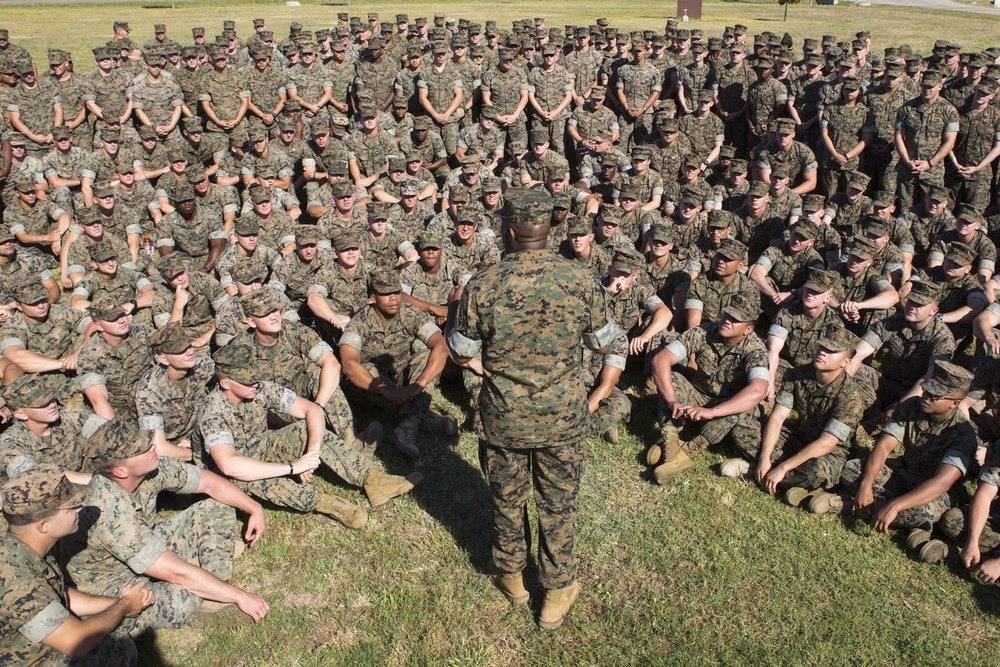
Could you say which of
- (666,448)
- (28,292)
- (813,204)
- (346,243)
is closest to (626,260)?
(666,448)

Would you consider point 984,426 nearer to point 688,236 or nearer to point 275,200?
point 688,236

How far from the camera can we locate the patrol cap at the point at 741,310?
817 centimetres

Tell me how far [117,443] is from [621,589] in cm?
411

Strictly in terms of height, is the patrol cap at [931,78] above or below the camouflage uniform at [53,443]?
above

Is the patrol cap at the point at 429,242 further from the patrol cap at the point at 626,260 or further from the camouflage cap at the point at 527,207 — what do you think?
the camouflage cap at the point at 527,207

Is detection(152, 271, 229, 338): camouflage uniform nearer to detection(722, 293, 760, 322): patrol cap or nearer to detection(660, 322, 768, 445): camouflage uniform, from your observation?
detection(660, 322, 768, 445): camouflage uniform

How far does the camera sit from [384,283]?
842 centimetres

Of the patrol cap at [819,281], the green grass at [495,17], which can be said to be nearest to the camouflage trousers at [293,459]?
the patrol cap at [819,281]

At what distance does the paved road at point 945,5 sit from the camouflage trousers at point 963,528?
1764 inches

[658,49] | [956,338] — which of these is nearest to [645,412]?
[956,338]

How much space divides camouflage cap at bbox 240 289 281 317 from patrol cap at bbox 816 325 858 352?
17.6 ft

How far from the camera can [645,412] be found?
906 cm

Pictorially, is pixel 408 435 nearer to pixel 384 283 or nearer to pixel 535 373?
pixel 384 283

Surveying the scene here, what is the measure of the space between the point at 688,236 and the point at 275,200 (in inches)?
254
